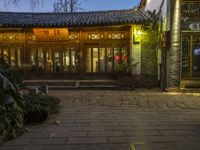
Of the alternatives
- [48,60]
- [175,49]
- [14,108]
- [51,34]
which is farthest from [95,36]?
[14,108]

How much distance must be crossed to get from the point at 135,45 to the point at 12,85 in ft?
30.8

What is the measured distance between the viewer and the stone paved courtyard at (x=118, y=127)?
199 inches

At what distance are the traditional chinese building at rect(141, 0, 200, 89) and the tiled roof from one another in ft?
5.17

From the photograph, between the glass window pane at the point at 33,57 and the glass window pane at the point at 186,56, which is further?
the glass window pane at the point at 33,57

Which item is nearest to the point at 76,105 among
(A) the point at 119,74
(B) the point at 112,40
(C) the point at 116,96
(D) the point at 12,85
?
(C) the point at 116,96

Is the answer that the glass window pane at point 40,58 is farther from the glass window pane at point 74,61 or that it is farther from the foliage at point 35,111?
the foliage at point 35,111

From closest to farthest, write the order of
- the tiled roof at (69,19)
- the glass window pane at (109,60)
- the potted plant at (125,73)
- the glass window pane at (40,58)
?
the potted plant at (125,73) < the tiled roof at (69,19) < the glass window pane at (109,60) < the glass window pane at (40,58)

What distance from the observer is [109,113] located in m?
8.30

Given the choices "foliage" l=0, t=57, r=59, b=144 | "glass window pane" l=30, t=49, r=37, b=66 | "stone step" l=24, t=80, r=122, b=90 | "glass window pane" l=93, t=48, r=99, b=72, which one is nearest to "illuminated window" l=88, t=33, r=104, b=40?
"glass window pane" l=93, t=48, r=99, b=72

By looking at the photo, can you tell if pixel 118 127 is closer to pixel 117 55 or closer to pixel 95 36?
pixel 117 55

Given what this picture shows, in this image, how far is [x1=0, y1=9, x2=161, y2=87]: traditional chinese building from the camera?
14805mm

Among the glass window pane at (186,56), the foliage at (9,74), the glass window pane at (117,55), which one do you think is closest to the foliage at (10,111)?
the foliage at (9,74)

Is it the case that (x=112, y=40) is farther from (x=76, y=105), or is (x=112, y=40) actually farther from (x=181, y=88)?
(x=76, y=105)

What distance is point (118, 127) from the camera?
642 cm
